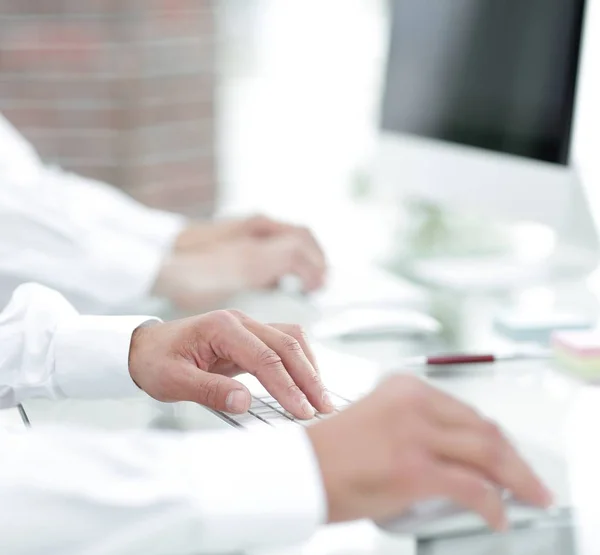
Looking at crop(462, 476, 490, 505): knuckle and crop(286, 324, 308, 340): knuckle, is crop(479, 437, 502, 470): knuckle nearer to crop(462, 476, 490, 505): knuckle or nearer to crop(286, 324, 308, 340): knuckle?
crop(462, 476, 490, 505): knuckle

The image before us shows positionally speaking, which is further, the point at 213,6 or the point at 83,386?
the point at 213,6

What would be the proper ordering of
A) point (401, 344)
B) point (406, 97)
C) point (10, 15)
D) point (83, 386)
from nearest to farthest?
point (83, 386)
point (401, 344)
point (406, 97)
point (10, 15)

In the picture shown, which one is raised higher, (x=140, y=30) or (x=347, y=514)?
(x=140, y=30)

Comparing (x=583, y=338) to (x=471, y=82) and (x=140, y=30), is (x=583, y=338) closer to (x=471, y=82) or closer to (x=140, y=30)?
(x=471, y=82)

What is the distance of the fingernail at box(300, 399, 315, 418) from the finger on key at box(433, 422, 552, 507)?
6.7 inches

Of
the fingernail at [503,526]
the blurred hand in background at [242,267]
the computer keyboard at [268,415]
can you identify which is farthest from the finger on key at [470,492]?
the blurred hand in background at [242,267]

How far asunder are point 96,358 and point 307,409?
233 millimetres

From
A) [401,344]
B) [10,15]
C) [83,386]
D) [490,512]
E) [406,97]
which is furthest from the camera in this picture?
[10,15]

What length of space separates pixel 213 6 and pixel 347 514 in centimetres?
197

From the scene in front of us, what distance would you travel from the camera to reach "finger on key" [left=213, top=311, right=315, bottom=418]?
0.69 metres

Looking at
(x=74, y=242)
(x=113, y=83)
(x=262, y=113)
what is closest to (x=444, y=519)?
(x=74, y=242)

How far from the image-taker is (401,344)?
102 centimetres

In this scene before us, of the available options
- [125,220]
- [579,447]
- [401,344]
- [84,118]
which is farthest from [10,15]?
[579,447]

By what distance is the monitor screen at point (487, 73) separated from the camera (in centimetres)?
106
